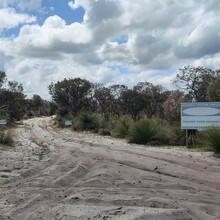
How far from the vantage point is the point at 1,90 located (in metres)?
50.6

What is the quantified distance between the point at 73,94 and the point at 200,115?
36385 millimetres

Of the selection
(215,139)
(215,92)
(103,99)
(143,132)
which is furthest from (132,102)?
(215,139)

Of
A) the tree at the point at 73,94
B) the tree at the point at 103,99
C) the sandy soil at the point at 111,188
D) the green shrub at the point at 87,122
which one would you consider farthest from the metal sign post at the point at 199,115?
the tree at the point at 73,94

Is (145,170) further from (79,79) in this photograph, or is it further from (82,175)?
(79,79)

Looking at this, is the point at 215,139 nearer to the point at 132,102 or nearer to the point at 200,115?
the point at 200,115

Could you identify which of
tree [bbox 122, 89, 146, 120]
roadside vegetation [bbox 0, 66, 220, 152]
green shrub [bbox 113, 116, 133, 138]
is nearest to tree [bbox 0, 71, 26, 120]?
roadside vegetation [bbox 0, 66, 220, 152]

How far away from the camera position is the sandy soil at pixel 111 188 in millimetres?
6792

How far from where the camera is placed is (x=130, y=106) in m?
47.8

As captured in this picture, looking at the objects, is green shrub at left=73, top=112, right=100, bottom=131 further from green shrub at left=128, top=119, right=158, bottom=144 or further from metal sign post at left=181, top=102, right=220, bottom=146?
metal sign post at left=181, top=102, right=220, bottom=146

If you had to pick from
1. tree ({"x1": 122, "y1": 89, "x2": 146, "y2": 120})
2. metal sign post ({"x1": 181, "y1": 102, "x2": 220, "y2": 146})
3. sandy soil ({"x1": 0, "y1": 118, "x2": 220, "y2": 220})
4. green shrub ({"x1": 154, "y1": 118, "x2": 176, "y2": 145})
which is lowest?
sandy soil ({"x1": 0, "y1": 118, "x2": 220, "y2": 220})

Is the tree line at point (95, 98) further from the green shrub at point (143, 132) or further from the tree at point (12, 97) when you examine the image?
the green shrub at point (143, 132)

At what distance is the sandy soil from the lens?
6.79 meters

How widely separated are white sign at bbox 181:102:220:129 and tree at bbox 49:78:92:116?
35288mm

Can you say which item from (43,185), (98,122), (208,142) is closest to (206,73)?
(98,122)
